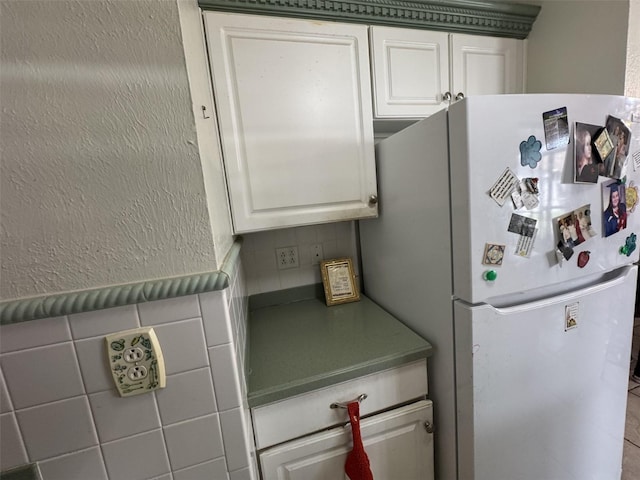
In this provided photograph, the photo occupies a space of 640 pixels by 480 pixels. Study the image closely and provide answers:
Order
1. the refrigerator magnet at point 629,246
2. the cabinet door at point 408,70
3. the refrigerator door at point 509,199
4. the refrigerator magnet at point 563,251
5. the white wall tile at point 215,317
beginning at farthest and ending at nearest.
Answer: the cabinet door at point 408,70 → the refrigerator magnet at point 629,246 → the refrigerator magnet at point 563,251 → the refrigerator door at point 509,199 → the white wall tile at point 215,317

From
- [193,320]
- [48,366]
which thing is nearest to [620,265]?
[193,320]

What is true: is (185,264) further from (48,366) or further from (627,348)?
(627,348)

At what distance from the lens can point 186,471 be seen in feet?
2.02

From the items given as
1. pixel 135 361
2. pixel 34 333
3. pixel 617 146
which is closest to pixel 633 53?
pixel 617 146

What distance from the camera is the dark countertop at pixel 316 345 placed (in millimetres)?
871

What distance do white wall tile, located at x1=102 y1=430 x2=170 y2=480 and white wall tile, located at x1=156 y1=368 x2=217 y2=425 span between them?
0.05 m

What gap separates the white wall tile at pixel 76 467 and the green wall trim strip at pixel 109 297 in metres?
0.28

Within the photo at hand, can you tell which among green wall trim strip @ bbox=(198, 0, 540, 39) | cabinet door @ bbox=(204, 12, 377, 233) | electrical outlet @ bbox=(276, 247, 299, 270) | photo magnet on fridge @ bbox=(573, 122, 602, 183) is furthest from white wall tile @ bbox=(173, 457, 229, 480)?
green wall trim strip @ bbox=(198, 0, 540, 39)

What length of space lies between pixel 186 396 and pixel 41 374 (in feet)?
0.82

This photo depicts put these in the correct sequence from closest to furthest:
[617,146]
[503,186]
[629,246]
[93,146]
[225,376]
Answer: [93,146], [225,376], [503,186], [617,146], [629,246]

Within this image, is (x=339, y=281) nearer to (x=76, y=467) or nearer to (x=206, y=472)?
(x=206, y=472)

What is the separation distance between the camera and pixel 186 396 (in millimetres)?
591

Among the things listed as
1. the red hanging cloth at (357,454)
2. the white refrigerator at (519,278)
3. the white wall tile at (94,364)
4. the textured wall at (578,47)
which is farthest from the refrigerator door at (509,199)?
the white wall tile at (94,364)

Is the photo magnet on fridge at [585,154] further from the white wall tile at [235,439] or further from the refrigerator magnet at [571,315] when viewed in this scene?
the white wall tile at [235,439]
